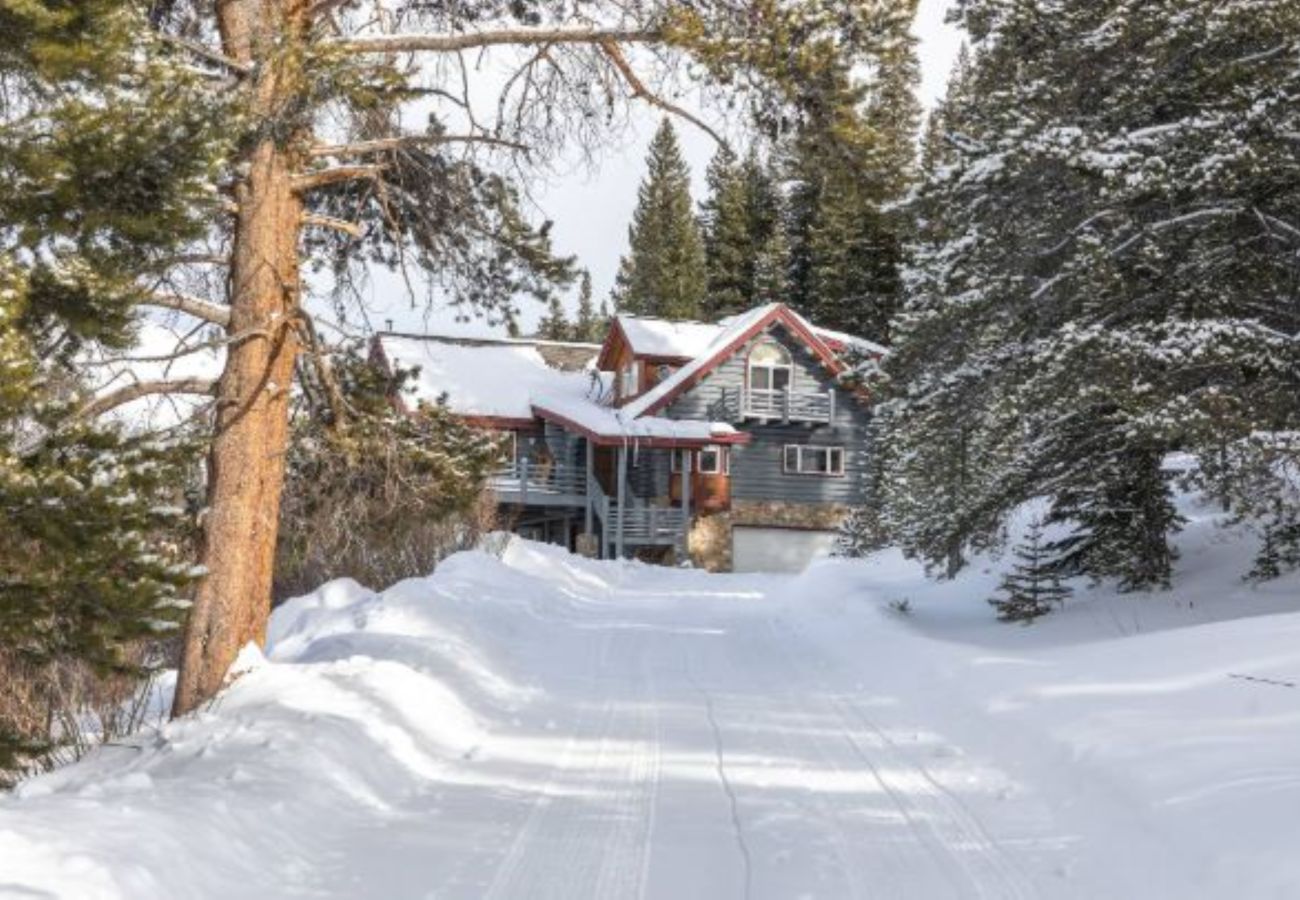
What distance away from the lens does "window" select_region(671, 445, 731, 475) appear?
38.2 meters

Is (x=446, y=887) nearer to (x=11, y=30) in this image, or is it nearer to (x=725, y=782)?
(x=725, y=782)

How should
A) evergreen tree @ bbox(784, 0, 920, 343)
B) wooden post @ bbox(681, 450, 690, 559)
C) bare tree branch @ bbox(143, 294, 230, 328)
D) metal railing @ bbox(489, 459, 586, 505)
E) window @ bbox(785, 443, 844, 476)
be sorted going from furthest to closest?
window @ bbox(785, 443, 844, 476) → metal railing @ bbox(489, 459, 586, 505) → wooden post @ bbox(681, 450, 690, 559) → bare tree branch @ bbox(143, 294, 230, 328) → evergreen tree @ bbox(784, 0, 920, 343)

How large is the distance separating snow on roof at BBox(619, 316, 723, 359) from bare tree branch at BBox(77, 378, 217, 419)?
31.1m

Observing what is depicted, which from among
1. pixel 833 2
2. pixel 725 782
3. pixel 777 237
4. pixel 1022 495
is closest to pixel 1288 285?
pixel 1022 495

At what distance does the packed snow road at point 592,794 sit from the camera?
16.0 feet

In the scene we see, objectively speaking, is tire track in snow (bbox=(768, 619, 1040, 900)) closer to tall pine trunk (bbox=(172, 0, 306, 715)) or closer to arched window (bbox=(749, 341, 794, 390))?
tall pine trunk (bbox=(172, 0, 306, 715))

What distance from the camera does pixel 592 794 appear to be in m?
6.54

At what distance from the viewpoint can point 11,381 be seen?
17.2 ft

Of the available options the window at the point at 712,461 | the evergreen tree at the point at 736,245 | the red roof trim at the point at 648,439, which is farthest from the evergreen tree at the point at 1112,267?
the evergreen tree at the point at 736,245


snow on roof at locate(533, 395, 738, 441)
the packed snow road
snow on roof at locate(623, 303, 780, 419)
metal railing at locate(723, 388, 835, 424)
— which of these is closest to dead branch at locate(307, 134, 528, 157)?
the packed snow road

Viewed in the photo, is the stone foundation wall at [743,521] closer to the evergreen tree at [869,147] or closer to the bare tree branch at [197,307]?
the evergreen tree at [869,147]

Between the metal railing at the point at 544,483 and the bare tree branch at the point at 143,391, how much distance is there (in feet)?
94.7

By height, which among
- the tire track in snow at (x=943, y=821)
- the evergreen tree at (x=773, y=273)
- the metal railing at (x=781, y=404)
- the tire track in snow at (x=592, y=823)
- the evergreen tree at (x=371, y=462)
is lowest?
the tire track in snow at (x=592, y=823)

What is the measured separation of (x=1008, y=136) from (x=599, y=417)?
26532 mm
